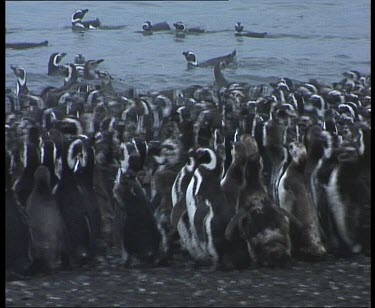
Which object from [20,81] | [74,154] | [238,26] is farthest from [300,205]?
[20,81]

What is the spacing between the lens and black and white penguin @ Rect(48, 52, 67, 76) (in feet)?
21.0

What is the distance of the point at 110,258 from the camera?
488 cm

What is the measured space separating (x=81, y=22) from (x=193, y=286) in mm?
2431

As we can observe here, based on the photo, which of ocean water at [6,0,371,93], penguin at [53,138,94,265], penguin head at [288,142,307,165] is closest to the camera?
penguin at [53,138,94,265]

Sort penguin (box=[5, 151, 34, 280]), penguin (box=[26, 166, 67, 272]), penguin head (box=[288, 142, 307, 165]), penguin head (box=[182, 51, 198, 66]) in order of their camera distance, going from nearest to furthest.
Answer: penguin (box=[5, 151, 34, 280])
penguin (box=[26, 166, 67, 272])
penguin head (box=[288, 142, 307, 165])
penguin head (box=[182, 51, 198, 66])

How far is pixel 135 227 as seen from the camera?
4.73 metres

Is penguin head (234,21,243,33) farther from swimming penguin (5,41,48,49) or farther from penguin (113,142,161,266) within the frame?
penguin (113,142,161,266)

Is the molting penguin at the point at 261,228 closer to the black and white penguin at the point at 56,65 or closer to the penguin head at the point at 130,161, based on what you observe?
the penguin head at the point at 130,161

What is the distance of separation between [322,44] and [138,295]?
2.98 metres

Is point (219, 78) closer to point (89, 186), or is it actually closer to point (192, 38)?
point (192, 38)

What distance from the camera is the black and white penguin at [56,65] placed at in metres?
6.39

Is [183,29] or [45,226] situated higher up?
[183,29]

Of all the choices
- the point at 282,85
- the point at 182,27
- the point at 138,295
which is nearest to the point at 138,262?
the point at 138,295

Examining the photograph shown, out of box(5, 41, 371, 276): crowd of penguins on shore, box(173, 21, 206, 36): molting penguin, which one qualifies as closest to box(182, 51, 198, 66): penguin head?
box(173, 21, 206, 36): molting penguin
